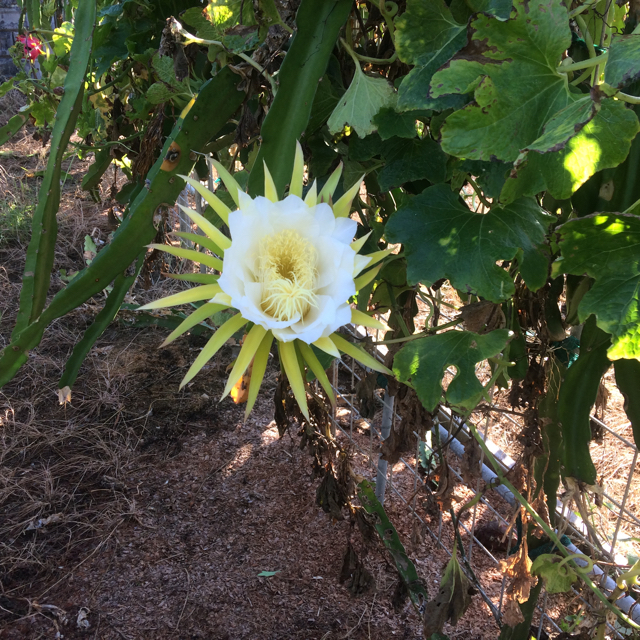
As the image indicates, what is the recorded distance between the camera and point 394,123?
57cm

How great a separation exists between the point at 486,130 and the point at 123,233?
0.40m

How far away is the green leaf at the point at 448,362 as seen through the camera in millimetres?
585

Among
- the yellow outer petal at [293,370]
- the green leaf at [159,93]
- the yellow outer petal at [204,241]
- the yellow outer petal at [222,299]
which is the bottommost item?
the yellow outer petal at [293,370]

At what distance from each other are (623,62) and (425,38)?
0.65ft

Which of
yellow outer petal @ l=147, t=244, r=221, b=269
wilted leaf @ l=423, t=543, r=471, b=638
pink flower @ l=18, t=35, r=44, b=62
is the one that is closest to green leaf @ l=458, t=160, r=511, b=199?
yellow outer petal @ l=147, t=244, r=221, b=269

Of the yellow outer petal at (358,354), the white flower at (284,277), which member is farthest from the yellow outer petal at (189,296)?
the yellow outer petal at (358,354)

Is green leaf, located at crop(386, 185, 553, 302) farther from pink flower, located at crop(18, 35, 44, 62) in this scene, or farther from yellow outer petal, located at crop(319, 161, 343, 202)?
pink flower, located at crop(18, 35, 44, 62)

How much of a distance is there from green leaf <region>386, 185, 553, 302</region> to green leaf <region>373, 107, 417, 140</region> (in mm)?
69

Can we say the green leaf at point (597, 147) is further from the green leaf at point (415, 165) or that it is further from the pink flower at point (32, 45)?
the pink flower at point (32, 45)

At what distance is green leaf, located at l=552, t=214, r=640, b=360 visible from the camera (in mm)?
458

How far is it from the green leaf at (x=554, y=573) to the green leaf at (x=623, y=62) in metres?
0.60

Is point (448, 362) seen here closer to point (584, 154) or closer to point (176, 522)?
point (584, 154)

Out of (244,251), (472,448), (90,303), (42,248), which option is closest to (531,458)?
(472,448)

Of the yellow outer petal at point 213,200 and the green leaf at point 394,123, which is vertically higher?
the green leaf at point 394,123
